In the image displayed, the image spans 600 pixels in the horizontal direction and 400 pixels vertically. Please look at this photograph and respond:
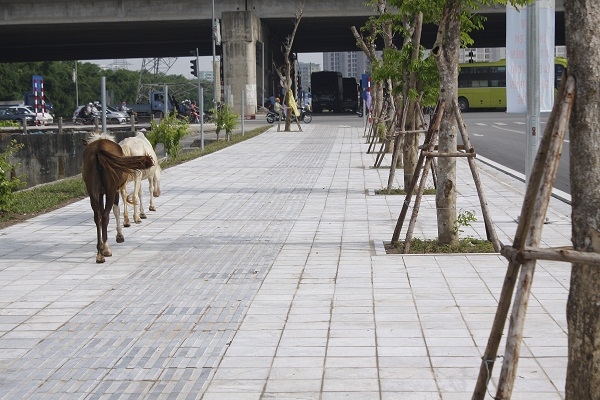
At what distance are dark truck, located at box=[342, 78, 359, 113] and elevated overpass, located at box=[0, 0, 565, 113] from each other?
9084mm

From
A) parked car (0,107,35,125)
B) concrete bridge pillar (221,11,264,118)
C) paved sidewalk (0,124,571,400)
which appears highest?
concrete bridge pillar (221,11,264,118)

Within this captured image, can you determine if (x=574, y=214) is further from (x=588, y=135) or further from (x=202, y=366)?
(x=202, y=366)

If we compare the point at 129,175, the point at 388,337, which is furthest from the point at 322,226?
the point at 388,337

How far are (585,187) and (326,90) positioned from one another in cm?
7579

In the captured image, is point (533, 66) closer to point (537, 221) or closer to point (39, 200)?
point (537, 221)

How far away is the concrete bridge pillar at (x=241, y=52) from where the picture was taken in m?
59.8

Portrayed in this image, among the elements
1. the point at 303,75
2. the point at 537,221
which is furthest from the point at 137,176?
the point at 303,75

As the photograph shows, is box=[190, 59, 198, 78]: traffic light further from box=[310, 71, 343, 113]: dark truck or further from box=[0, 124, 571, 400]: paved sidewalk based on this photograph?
box=[310, 71, 343, 113]: dark truck

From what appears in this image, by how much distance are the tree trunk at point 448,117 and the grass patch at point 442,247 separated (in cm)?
12

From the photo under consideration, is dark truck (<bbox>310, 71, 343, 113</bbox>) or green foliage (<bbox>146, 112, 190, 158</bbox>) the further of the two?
dark truck (<bbox>310, 71, 343, 113</bbox>)

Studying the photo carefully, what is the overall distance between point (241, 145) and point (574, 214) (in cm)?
2884

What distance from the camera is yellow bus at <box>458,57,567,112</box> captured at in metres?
66.5

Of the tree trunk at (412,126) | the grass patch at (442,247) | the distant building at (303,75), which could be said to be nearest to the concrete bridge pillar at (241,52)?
the distant building at (303,75)

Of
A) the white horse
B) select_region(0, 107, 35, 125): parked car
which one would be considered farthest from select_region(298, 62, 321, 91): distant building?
the white horse
